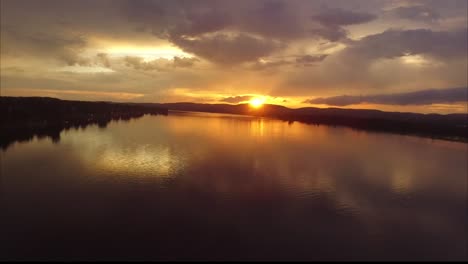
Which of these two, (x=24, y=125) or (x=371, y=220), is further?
(x=24, y=125)

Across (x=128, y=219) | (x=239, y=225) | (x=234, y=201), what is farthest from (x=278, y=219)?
(x=128, y=219)

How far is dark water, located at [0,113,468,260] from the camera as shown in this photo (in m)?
19.9

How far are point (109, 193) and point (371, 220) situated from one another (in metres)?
23.9

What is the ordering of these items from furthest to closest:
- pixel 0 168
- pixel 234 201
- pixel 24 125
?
1. pixel 24 125
2. pixel 0 168
3. pixel 234 201

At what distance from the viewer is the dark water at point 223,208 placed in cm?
1986

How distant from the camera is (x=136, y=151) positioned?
5250 cm

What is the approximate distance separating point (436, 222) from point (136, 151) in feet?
142

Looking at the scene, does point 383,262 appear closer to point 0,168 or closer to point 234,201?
point 234,201

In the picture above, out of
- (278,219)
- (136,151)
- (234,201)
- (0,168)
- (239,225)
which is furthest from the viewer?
(136,151)

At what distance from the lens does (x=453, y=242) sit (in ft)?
72.2

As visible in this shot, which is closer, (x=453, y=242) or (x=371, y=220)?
(x=453, y=242)

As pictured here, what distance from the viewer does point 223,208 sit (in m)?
26.9

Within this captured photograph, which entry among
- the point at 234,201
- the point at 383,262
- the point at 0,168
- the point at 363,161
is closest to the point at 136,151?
the point at 0,168

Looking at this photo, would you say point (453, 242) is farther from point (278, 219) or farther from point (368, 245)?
point (278, 219)
